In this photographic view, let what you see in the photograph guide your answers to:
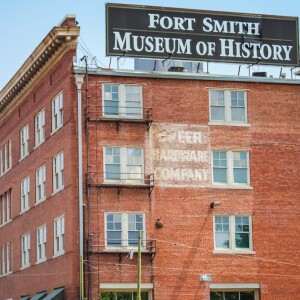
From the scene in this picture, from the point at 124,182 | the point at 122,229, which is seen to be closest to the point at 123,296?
the point at 122,229

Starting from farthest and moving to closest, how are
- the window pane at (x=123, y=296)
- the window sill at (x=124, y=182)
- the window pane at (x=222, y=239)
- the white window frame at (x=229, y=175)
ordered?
the white window frame at (x=229, y=175) → the window pane at (x=222, y=239) → the window sill at (x=124, y=182) → the window pane at (x=123, y=296)

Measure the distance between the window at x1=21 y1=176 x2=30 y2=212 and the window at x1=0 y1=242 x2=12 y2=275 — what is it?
4875mm

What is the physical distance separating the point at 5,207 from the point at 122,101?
20.0m

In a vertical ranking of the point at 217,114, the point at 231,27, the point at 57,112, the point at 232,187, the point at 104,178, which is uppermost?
the point at 231,27

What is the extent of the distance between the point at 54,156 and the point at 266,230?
1313cm

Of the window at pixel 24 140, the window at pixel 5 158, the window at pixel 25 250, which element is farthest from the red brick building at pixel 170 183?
the window at pixel 5 158

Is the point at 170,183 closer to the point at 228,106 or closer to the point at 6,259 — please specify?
the point at 228,106

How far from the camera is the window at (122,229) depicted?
195 ft

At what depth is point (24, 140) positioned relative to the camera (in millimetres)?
72188

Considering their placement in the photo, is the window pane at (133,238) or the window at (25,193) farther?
the window at (25,193)

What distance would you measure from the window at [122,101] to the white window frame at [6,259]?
60.8 ft

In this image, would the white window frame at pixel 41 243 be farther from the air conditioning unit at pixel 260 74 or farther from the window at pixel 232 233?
the air conditioning unit at pixel 260 74

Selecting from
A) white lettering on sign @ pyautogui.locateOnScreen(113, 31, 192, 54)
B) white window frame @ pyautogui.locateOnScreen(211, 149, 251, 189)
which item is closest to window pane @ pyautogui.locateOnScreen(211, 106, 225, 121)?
white window frame @ pyautogui.locateOnScreen(211, 149, 251, 189)

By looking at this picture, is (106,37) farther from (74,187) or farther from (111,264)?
(111,264)
